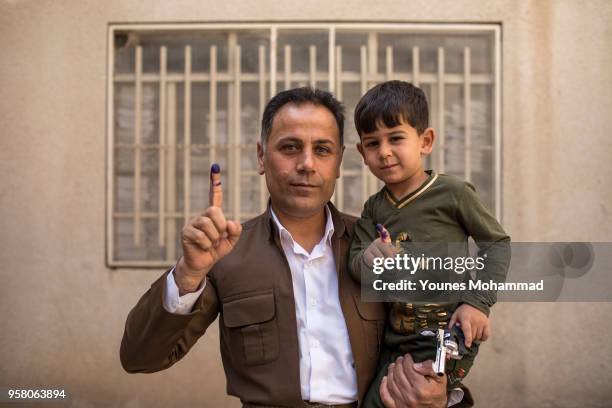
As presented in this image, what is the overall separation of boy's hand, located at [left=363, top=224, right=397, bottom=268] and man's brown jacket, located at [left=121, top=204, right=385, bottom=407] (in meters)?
0.17

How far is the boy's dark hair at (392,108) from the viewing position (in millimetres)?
2240

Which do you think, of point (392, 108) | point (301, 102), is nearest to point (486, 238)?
point (392, 108)

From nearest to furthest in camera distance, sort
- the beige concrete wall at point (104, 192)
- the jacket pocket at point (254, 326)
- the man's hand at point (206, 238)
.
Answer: the man's hand at point (206, 238) < the jacket pocket at point (254, 326) < the beige concrete wall at point (104, 192)

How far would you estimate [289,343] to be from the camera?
6.82ft

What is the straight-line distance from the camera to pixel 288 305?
2.12 m

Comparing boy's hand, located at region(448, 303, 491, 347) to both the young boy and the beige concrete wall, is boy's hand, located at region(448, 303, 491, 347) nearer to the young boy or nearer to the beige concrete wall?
the young boy

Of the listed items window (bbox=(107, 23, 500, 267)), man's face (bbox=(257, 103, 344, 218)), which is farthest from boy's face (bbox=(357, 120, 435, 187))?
window (bbox=(107, 23, 500, 267))

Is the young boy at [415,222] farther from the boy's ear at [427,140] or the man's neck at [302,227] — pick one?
the man's neck at [302,227]

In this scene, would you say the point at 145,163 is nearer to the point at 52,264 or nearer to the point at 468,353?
the point at 52,264

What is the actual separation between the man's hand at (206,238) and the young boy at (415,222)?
0.49m

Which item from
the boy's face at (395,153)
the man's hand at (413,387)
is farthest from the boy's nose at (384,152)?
the man's hand at (413,387)

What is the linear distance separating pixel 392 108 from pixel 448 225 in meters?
0.44

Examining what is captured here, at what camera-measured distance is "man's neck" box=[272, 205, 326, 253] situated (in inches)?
91.0

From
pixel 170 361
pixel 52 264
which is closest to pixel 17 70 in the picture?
pixel 52 264
